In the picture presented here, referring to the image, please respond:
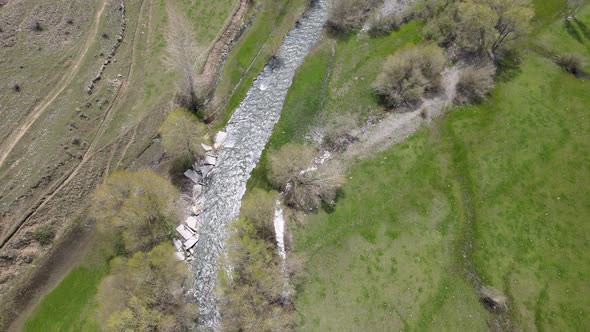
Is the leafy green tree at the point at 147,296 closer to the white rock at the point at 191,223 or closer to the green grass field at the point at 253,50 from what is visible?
the white rock at the point at 191,223

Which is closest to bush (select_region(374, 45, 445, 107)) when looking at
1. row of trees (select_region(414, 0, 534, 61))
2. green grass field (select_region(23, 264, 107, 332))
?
row of trees (select_region(414, 0, 534, 61))

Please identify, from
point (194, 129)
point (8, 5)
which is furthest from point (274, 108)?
point (8, 5)

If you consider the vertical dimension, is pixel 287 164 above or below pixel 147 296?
above

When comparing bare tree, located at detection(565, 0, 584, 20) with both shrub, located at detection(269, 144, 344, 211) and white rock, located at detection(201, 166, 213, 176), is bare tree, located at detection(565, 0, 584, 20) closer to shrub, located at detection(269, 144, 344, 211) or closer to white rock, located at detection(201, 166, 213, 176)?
shrub, located at detection(269, 144, 344, 211)

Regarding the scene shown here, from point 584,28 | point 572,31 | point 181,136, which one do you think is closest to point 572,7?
point 584,28

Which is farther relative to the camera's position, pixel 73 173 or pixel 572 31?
pixel 572 31

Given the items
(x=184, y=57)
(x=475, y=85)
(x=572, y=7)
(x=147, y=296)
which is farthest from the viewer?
(x=572, y=7)

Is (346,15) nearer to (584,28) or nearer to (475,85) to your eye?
(475,85)
